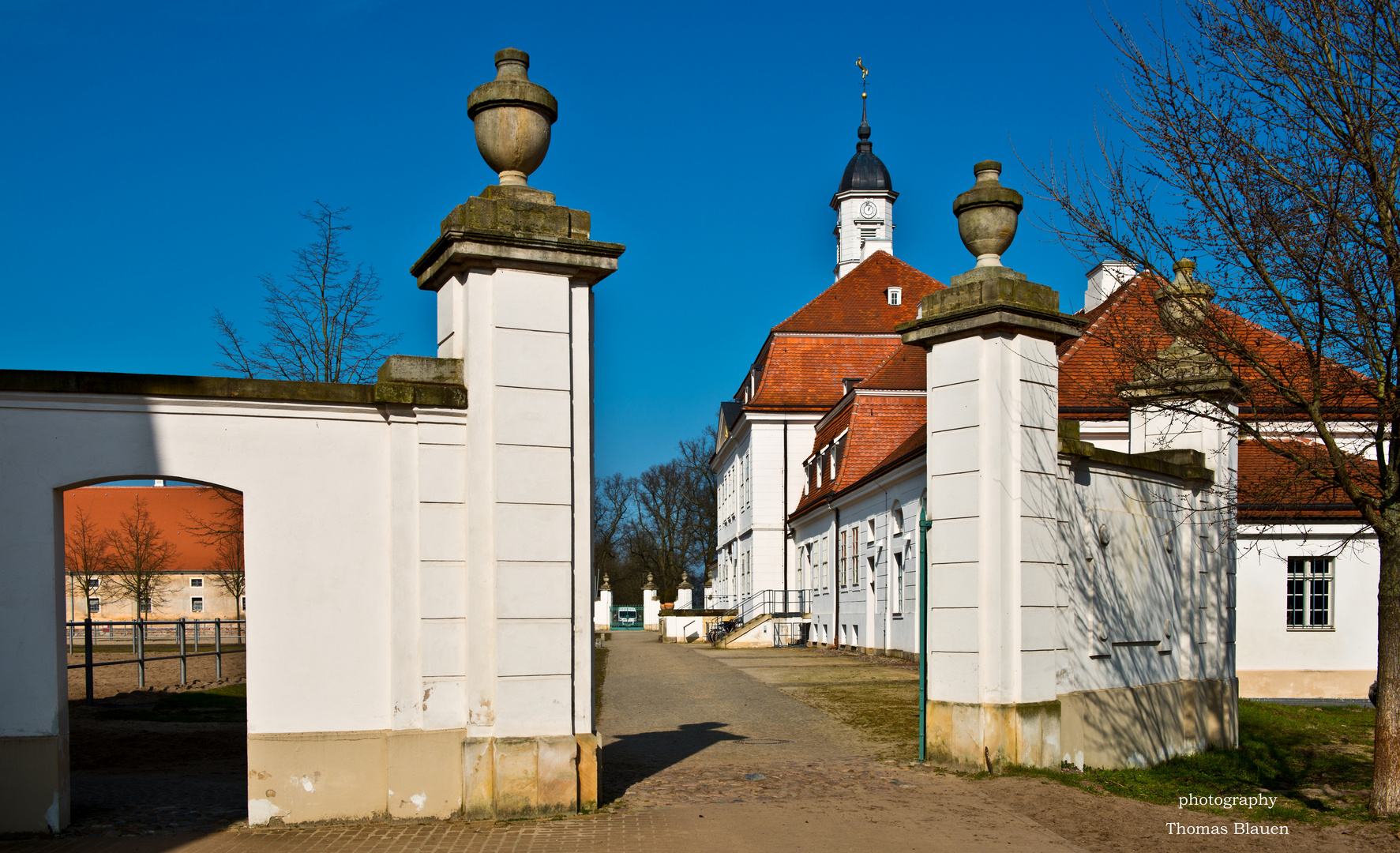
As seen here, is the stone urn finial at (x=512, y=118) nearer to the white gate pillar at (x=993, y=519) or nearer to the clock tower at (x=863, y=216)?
the white gate pillar at (x=993, y=519)

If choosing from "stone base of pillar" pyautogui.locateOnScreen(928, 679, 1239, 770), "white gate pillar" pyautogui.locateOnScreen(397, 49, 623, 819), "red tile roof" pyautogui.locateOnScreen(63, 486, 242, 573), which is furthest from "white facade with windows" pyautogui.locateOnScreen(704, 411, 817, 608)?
"red tile roof" pyautogui.locateOnScreen(63, 486, 242, 573)

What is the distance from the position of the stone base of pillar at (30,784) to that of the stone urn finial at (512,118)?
173 inches

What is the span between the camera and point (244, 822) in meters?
6.97

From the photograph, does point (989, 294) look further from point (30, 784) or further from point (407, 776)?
point (30, 784)

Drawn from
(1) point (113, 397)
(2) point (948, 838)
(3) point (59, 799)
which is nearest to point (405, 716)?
(3) point (59, 799)

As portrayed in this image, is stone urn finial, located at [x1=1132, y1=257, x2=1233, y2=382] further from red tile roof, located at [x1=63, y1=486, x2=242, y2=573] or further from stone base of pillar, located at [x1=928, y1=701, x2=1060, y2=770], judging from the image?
red tile roof, located at [x1=63, y1=486, x2=242, y2=573]

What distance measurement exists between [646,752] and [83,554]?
1522 inches

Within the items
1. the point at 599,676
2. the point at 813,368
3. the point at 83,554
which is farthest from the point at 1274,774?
the point at 83,554

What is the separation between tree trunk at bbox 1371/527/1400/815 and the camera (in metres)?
7.46

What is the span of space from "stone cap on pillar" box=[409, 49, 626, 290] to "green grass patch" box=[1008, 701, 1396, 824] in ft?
16.3

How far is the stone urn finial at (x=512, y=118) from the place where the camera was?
758cm

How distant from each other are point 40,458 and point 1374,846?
26.6ft

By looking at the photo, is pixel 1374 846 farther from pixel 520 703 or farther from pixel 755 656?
pixel 755 656

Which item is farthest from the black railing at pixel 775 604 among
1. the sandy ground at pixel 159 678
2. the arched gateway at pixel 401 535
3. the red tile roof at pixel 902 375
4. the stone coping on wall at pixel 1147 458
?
the arched gateway at pixel 401 535
